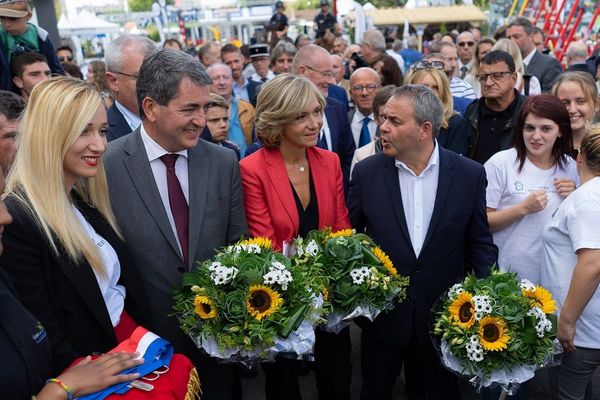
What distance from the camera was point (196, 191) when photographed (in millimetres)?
3172

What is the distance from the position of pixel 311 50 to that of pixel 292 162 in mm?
2890

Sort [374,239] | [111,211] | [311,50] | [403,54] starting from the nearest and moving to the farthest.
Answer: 1. [111,211]
2. [374,239]
3. [311,50]
4. [403,54]

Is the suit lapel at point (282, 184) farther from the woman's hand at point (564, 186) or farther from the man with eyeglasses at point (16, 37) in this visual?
the man with eyeglasses at point (16, 37)

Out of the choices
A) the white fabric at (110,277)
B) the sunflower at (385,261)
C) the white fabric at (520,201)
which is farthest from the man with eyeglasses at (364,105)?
the white fabric at (110,277)

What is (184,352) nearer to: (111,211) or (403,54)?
(111,211)

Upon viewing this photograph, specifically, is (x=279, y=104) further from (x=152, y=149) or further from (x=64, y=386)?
(x=64, y=386)

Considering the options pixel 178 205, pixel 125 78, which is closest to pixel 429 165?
pixel 178 205

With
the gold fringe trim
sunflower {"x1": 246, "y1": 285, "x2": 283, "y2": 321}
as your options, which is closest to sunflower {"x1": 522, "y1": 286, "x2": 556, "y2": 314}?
sunflower {"x1": 246, "y1": 285, "x2": 283, "y2": 321}

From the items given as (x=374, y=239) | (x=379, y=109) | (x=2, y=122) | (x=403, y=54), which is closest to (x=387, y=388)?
(x=374, y=239)

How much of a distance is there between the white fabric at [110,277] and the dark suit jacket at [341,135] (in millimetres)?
3035

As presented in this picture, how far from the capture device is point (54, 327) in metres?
2.43

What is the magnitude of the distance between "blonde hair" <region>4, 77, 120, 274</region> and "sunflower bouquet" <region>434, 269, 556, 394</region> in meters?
1.81

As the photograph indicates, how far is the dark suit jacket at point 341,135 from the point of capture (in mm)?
5543

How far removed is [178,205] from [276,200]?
0.64 m
